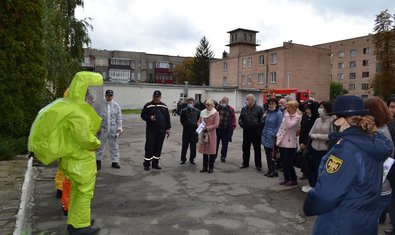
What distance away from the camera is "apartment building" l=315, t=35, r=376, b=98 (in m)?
69.2

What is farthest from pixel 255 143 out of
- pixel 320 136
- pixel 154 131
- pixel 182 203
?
pixel 182 203

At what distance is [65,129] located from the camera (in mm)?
4242

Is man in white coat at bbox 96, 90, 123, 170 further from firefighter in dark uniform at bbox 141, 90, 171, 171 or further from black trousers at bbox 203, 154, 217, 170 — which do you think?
black trousers at bbox 203, 154, 217, 170

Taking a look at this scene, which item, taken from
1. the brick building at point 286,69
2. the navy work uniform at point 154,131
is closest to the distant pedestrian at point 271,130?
the navy work uniform at point 154,131

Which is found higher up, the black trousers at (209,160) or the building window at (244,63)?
the building window at (244,63)

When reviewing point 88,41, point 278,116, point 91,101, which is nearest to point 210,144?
point 278,116

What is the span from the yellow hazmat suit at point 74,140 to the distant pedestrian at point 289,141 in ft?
13.4

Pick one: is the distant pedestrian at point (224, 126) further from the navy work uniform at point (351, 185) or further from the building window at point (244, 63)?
the building window at point (244, 63)

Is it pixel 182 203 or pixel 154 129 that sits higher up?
pixel 154 129

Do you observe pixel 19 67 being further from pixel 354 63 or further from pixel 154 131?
pixel 354 63

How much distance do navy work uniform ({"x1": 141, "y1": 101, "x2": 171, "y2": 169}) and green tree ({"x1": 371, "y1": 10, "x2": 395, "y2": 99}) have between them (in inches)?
1084

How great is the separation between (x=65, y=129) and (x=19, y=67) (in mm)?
5792

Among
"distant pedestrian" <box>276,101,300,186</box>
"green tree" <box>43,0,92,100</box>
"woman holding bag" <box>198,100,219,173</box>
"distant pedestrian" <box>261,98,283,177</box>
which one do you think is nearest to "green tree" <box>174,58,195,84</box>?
"green tree" <box>43,0,92,100</box>

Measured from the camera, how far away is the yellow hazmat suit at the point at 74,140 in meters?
4.11
